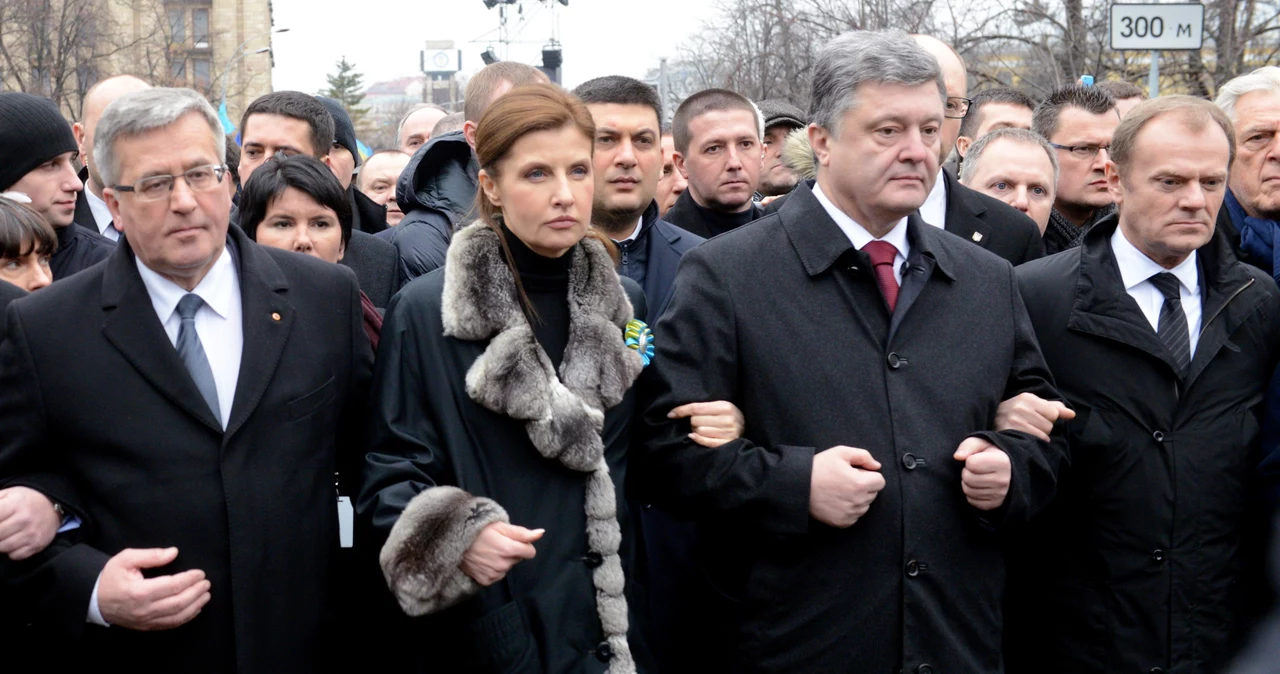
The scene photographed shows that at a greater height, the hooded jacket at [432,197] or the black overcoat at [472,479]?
the hooded jacket at [432,197]

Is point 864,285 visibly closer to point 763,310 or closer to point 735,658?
point 763,310

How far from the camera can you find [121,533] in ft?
11.5

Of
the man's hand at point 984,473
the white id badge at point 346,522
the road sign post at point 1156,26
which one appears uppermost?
the road sign post at point 1156,26

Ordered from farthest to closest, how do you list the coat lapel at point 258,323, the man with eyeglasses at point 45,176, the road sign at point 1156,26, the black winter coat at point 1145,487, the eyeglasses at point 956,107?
the road sign at point 1156,26 < the eyeglasses at point 956,107 < the man with eyeglasses at point 45,176 < the black winter coat at point 1145,487 < the coat lapel at point 258,323

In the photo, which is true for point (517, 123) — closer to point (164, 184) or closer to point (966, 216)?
point (164, 184)

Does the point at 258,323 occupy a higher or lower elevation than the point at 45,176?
lower

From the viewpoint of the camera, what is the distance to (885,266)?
156 inches


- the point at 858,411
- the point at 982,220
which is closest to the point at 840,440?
the point at 858,411

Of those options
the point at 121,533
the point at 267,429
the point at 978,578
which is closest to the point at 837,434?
the point at 978,578

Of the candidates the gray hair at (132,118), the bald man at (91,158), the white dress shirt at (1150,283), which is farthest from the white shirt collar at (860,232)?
the bald man at (91,158)

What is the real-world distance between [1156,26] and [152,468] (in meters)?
9.56

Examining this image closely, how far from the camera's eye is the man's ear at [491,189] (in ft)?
12.7

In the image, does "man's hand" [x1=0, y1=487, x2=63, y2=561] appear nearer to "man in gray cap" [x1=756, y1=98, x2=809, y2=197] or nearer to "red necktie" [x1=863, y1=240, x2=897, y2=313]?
"red necktie" [x1=863, y1=240, x2=897, y2=313]

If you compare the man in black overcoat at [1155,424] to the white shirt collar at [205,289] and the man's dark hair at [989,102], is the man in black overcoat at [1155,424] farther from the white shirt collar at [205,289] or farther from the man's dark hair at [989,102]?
the man's dark hair at [989,102]
